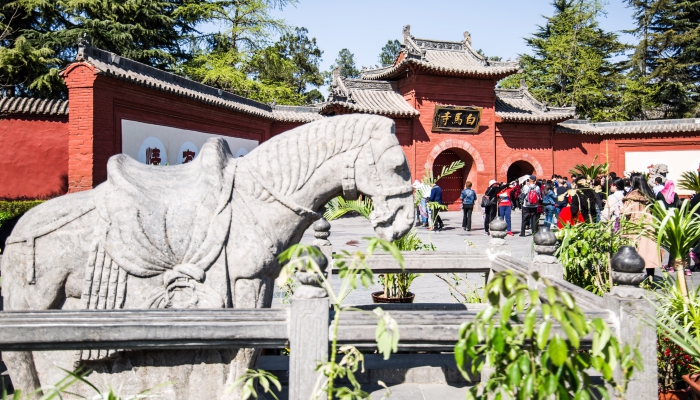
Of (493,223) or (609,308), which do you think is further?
(493,223)

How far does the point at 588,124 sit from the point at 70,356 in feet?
74.2

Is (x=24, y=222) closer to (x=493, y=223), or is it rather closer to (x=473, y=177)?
(x=493, y=223)

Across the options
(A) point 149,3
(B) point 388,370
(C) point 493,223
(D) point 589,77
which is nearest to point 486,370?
(B) point 388,370

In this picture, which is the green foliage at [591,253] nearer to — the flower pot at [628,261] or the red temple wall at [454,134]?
the flower pot at [628,261]

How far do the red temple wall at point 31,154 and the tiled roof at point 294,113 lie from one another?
6.52 m

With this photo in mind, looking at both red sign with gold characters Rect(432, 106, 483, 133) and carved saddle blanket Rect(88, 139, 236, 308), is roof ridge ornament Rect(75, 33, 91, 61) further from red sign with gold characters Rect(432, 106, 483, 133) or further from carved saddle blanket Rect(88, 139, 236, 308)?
red sign with gold characters Rect(432, 106, 483, 133)

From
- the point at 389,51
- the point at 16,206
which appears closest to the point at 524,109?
the point at 16,206

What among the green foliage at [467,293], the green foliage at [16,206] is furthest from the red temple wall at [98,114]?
the green foliage at [467,293]

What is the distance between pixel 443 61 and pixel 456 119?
2.32 meters

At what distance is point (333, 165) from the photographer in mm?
2275

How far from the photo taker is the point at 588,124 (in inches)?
843

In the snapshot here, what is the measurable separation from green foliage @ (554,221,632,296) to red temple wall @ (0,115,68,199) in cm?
1248

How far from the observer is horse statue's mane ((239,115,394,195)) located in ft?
7.42

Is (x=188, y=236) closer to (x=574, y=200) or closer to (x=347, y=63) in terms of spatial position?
(x=574, y=200)
